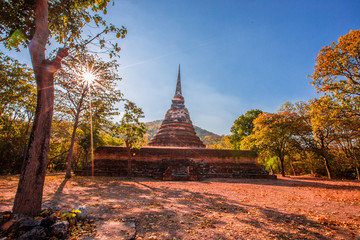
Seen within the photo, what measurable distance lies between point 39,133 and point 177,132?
2041cm

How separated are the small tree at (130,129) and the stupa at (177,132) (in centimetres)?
899

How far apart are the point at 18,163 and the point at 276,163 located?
119 ft

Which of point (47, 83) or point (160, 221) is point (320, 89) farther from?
point (47, 83)

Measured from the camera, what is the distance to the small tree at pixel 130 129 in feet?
43.8

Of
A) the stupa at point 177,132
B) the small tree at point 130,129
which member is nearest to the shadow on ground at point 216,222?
the small tree at point 130,129

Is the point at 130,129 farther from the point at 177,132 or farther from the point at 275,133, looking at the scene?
the point at 275,133

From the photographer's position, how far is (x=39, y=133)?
385 centimetres

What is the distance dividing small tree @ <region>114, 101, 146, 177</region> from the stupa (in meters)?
8.99

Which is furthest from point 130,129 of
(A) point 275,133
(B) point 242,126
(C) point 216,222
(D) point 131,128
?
(B) point 242,126

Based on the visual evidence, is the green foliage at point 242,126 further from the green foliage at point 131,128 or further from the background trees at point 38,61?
the background trees at point 38,61

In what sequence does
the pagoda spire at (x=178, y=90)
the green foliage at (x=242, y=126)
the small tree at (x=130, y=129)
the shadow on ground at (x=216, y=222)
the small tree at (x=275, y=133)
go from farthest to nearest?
the pagoda spire at (x=178, y=90) → the green foliage at (x=242, y=126) → the small tree at (x=275, y=133) → the small tree at (x=130, y=129) → the shadow on ground at (x=216, y=222)

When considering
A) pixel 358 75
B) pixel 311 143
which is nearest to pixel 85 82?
pixel 358 75

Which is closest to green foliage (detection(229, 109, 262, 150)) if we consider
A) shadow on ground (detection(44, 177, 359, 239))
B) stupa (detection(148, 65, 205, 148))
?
stupa (detection(148, 65, 205, 148))

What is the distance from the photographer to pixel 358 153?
65.5 feet
